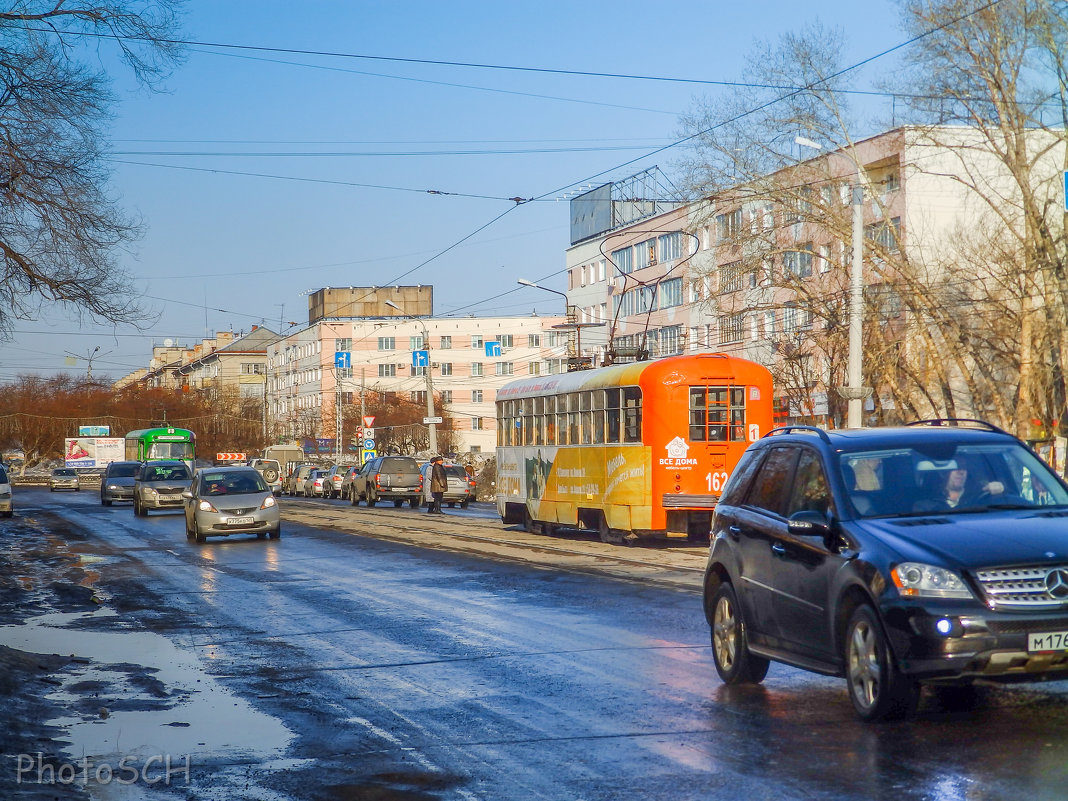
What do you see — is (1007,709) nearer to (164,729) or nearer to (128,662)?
(164,729)

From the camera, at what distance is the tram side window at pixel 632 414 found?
81.9 feet

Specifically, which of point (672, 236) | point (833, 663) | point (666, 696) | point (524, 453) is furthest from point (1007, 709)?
point (672, 236)

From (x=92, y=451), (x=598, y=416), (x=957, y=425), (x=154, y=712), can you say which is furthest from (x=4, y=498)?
(x=92, y=451)

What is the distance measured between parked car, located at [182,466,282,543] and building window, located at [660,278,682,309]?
157ft

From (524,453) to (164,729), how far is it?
2242 cm

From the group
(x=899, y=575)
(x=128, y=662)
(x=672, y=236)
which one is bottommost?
(x=128, y=662)

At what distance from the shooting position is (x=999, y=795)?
5965 mm

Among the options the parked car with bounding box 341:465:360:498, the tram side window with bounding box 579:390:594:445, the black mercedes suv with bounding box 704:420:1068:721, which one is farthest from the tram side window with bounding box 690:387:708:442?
the parked car with bounding box 341:465:360:498

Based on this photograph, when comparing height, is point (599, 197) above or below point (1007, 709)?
above

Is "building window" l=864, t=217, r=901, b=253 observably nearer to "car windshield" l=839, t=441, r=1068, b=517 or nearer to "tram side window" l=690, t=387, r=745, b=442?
"tram side window" l=690, t=387, r=745, b=442

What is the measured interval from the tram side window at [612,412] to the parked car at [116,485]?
3014 cm

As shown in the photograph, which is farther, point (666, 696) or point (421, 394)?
point (421, 394)

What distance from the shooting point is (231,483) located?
29594 millimetres

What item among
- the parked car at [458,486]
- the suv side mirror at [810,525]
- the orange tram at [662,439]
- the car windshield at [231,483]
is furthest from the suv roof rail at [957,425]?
the parked car at [458,486]
